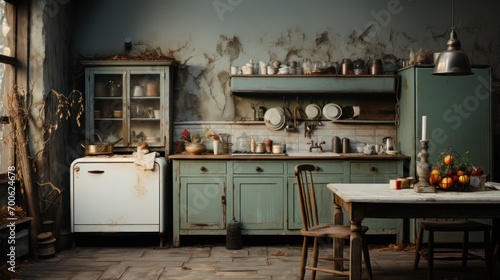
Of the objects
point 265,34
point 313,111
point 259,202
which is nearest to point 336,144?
point 313,111

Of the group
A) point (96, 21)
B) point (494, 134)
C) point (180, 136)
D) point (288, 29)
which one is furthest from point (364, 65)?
point (96, 21)

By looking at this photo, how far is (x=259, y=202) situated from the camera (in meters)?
5.89

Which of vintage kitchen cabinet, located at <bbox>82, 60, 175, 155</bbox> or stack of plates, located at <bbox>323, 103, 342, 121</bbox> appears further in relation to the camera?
stack of plates, located at <bbox>323, 103, 342, 121</bbox>

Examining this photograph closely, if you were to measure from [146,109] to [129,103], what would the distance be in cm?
21

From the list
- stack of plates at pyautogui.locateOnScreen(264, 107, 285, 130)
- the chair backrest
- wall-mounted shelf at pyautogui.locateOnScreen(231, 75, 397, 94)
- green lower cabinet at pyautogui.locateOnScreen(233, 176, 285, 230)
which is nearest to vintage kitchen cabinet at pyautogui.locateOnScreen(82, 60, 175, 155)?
wall-mounted shelf at pyautogui.locateOnScreen(231, 75, 397, 94)

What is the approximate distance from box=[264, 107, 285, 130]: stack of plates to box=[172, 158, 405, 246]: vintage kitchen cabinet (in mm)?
747

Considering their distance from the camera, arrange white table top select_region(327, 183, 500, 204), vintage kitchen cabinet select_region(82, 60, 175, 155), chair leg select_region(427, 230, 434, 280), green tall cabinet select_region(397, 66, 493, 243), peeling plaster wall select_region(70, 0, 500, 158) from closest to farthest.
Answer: white table top select_region(327, 183, 500, 204)
chair leg select_region(427, 230, 434, 280)
green tall cabinet select_region(397, 66, 493, 243)
vintage kitchen cabinet select_region(82, 60, 175, 155)
peeling plaster wall select_region(70, 0, 500, 158)

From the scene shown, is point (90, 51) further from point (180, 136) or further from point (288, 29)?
point (288, 29)

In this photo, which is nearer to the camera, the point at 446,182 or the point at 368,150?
the point at 446,182

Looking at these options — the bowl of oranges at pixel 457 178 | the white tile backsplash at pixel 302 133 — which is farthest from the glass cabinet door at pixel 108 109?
the bowl of oranges at pixel 457 178

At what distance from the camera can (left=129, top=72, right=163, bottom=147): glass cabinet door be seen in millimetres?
6211

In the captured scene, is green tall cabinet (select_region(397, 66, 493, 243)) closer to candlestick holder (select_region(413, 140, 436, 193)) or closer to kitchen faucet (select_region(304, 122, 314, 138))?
kitchen faucet (select_region(304, 122, 314, 138))

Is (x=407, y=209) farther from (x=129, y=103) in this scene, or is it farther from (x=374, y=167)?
(x=129, y=103)

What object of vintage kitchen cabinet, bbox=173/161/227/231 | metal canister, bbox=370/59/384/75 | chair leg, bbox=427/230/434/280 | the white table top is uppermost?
metal canister, bbox=370/59/384/75
